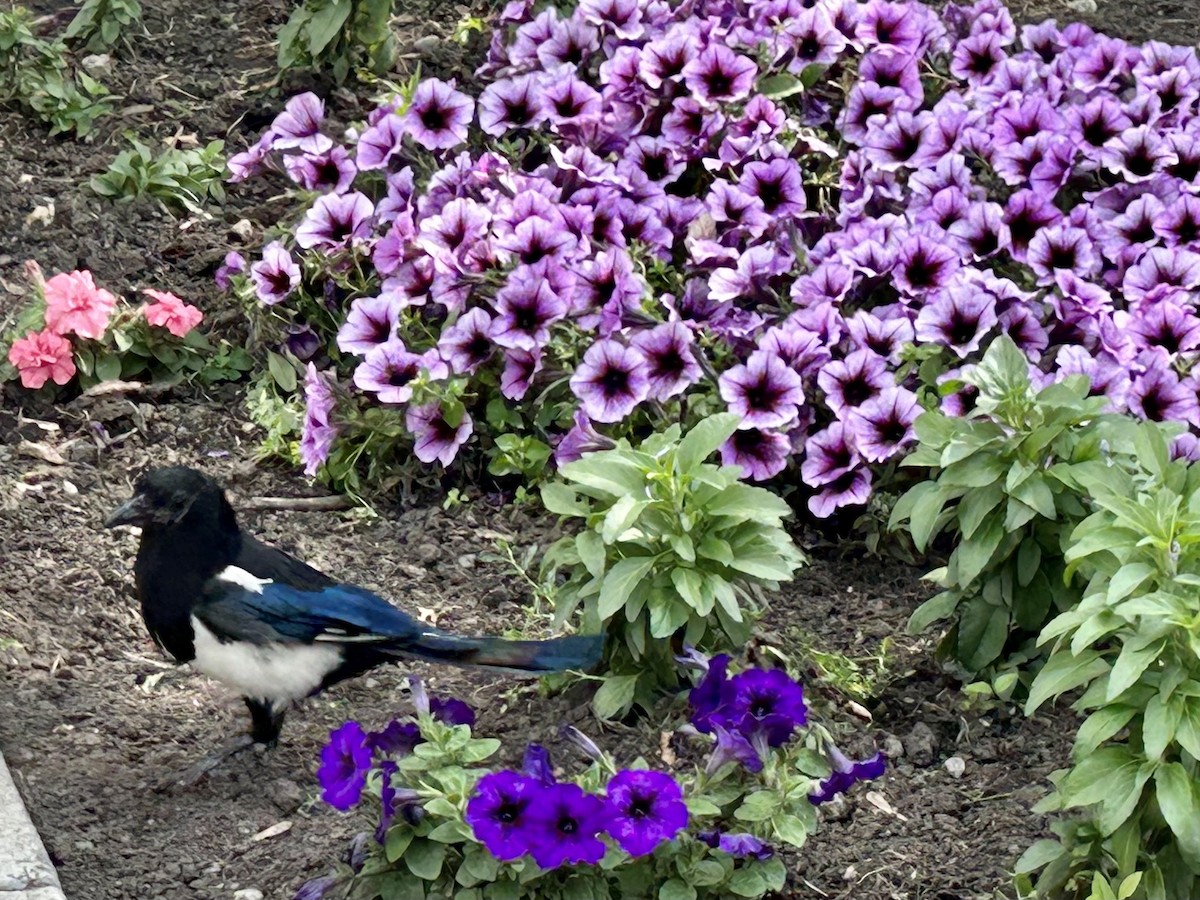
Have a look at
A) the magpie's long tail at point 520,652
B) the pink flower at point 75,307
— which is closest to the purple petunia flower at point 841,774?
the magpie's long tail at point 520,652

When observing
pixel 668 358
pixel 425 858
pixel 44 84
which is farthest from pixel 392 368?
pixel 44 84

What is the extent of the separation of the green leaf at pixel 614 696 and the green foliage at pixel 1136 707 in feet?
2.71

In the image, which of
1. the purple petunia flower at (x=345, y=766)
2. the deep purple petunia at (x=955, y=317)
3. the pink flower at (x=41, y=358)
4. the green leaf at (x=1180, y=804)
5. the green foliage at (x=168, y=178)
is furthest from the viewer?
the green foliage at (x=168, y=178)

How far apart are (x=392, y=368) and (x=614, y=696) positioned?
123cm

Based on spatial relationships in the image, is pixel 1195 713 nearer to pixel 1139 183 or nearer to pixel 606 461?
pixel 606 461

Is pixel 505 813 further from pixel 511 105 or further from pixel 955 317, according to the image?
pixel 511 105

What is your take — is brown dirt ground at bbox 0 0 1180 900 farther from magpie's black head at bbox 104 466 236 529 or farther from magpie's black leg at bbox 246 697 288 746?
magpie's black head at bbox 104 466 236 529

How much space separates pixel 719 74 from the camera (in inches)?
198

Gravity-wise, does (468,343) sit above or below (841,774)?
above

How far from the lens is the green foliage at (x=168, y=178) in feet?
17.7

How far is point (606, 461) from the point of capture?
349 centimetres

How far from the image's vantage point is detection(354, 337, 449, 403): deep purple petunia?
4.46 metres

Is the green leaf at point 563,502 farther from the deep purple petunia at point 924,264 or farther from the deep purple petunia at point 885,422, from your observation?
the deep purple petunia at point 924,264

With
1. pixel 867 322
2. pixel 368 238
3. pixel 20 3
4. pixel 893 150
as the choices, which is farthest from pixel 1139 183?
pixel 20 3
